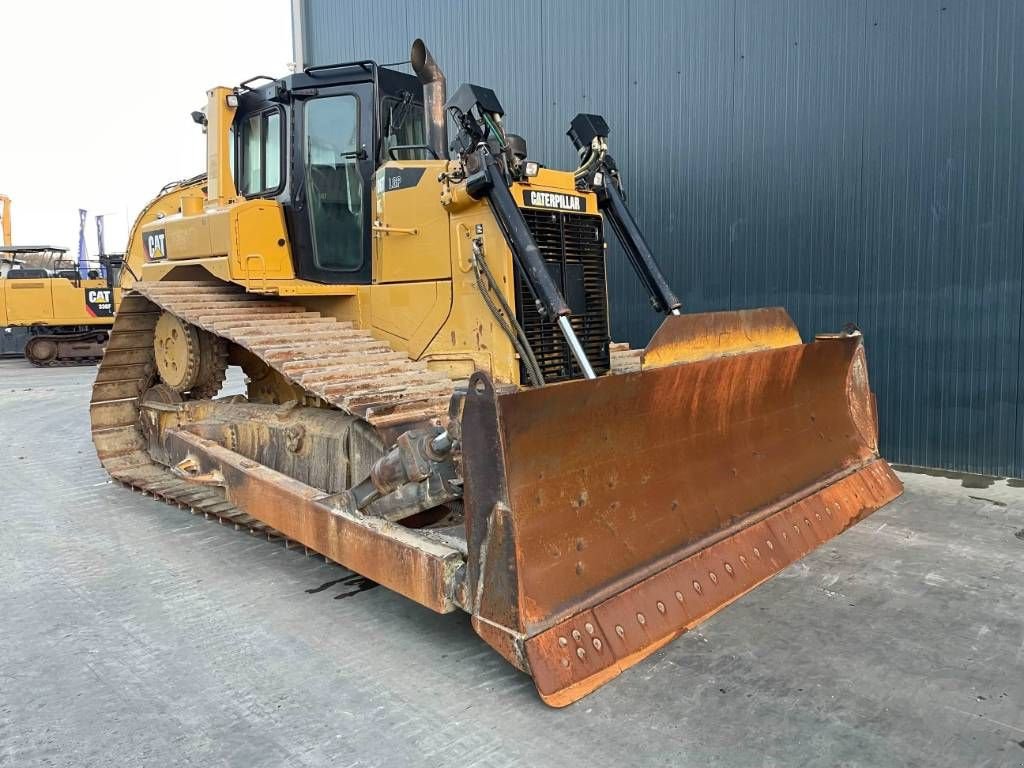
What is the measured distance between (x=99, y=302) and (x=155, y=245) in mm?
14078

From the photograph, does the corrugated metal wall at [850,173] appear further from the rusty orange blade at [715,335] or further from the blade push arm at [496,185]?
the blade push arm at [496,185]

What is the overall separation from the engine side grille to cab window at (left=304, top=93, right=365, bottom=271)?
1333 mm

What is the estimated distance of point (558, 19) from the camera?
8812 mm

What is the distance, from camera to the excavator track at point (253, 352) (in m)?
4.08

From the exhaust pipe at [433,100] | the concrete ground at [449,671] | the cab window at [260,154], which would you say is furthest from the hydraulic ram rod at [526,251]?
the cab window at [260,154]

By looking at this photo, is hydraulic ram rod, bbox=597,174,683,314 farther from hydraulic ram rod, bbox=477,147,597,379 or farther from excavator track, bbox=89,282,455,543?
excavator track, bbox=89,282,455,543

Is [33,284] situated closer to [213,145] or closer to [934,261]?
[213,145]

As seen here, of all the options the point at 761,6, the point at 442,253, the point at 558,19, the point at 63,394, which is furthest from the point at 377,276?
the point at 63,394

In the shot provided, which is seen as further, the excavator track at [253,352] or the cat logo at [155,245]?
the cat logo at [155,245]

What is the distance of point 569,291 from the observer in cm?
493

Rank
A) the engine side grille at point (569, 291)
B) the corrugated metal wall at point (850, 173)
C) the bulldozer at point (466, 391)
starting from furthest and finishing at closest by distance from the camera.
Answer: the corrugated metal wall at point (850, 173) < the engine side grille at point (569, 291) < the bulldozer at point (466, 391)

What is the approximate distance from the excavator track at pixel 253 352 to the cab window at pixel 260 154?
2.52 feet

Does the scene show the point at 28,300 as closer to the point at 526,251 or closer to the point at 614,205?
the point at 614,205

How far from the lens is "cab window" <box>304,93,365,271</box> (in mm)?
5305
